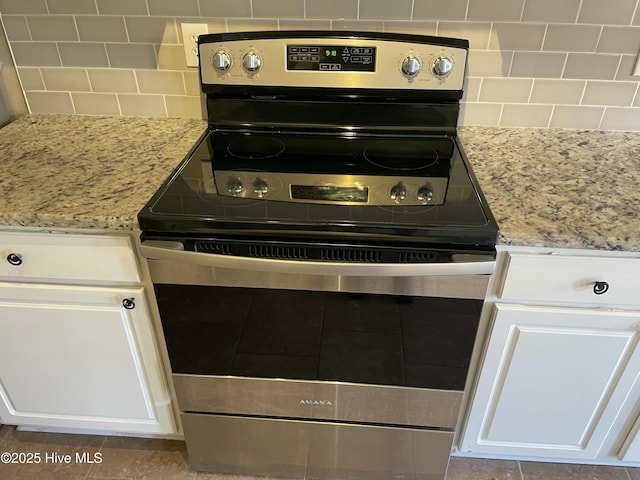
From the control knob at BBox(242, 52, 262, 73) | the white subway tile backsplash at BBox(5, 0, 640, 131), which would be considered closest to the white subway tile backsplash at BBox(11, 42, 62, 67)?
the white subway tile backsplash at BBox(5, 0, 640, 131)

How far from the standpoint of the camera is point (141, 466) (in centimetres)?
165

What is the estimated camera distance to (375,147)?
1453mm

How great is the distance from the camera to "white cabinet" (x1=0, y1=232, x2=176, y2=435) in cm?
122

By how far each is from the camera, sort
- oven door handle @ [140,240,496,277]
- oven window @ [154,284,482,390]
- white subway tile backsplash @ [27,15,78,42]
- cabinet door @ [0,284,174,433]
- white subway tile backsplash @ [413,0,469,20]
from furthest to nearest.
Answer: white subway tile backsplash @ [27,15,78,42] → white subway tile backsplash @ [413,0,469,20] → cabinet door @ [0,284,174,433] → oven window @ [154,284,482,390] → oven door handle @ [140,240,496,277]

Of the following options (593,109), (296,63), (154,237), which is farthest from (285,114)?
(593,109)

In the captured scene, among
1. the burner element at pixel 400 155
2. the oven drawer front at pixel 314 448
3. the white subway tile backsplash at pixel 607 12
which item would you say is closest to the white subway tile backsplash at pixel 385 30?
the white subway tile backsplash at pixel 607 12

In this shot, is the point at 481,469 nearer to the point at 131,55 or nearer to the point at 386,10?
the point at 386,10

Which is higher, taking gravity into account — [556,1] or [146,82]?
[556,1]

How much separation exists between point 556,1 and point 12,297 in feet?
5.31

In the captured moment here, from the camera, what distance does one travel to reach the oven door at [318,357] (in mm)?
1121

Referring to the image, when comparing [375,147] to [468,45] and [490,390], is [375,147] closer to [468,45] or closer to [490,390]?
[468,45]

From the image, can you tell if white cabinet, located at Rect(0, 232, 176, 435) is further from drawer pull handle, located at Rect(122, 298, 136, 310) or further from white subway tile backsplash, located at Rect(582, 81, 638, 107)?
white subway tile backsplash, located at Rect(582, 81, 638, 107)

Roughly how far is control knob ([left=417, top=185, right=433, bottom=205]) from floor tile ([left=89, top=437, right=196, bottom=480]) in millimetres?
1133

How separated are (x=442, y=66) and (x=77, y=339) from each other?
48.1 inches
